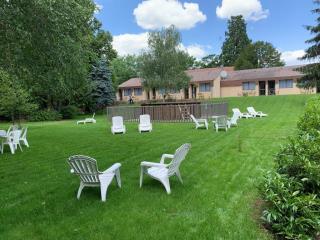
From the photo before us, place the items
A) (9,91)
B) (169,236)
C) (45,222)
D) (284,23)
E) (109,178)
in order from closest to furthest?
(169,236) → (45,222) → (109,178) → (9,91) → (284,23)

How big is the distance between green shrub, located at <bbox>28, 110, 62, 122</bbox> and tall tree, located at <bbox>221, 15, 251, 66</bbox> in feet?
151

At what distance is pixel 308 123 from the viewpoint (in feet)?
23.3

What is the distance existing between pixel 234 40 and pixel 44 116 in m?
50.7

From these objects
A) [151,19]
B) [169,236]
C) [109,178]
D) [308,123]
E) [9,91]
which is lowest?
[169,236]

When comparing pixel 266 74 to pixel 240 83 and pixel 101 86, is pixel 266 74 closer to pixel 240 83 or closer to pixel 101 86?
pixel 240 83

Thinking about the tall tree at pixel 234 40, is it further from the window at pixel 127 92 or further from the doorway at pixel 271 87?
the doorway at pixel 271 87

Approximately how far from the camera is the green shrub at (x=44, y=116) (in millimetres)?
30641

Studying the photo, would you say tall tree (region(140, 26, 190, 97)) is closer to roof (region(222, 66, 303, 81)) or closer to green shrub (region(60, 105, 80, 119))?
green shrub (region(60, 105, 80, 119))

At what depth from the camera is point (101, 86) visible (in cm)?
3516

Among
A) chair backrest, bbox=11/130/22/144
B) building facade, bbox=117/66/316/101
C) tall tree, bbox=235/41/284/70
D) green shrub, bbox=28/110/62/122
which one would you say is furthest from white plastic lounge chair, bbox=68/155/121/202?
tall tree, bbox=235/41/284/70

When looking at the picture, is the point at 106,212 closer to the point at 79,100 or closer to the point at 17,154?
the point at 17,154

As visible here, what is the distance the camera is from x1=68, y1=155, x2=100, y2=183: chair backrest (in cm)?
535

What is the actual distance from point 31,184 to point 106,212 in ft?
8.15

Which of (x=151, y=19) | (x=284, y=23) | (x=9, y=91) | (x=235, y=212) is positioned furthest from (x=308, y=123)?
(x=151, y=19)
